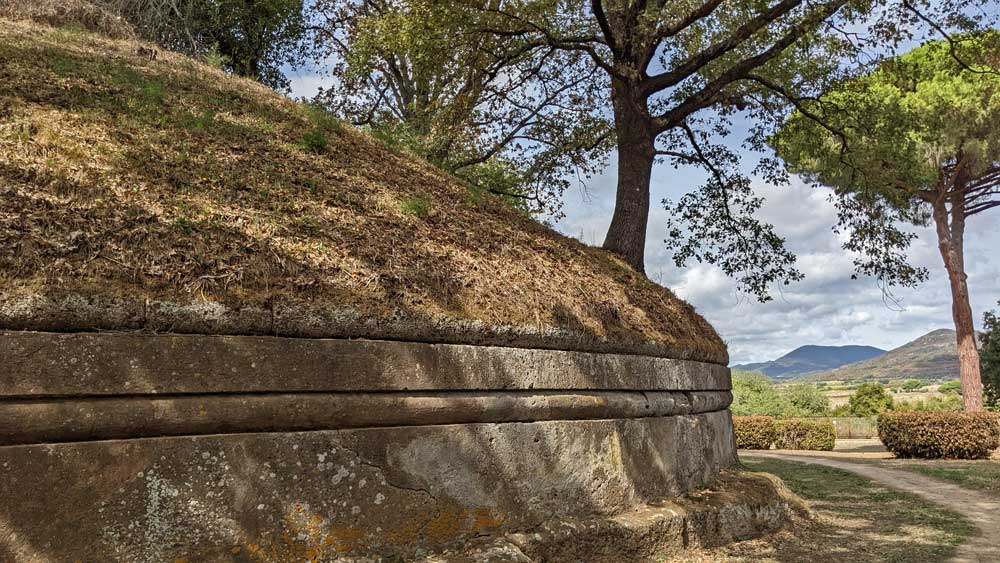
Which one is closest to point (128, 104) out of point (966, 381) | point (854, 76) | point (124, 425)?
point (124, 425)

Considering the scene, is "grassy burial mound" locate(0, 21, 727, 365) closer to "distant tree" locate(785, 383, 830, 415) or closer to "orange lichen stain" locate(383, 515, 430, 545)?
"orange lichen stain" locate(383, 515, 430, 545)

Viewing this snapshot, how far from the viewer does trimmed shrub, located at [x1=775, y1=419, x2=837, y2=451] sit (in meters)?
18.8

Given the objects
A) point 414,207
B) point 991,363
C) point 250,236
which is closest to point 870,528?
point 414,207

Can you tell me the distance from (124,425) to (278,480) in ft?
2.47

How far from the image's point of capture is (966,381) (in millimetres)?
18234

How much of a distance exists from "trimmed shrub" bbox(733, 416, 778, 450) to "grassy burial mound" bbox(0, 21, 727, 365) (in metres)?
12.5

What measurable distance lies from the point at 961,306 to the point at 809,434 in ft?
17.1

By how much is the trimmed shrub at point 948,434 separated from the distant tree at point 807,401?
45.1ft

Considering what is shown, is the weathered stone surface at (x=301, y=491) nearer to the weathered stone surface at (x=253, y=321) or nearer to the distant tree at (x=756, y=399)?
the weathered stone surface at (x=253, y=321)

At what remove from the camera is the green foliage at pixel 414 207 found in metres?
5.58

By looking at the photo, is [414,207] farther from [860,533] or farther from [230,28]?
[230,28]

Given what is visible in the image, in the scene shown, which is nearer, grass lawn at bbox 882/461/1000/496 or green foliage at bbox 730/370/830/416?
grass lawn at bbox 882/461/1000/496

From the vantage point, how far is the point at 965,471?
453 inches

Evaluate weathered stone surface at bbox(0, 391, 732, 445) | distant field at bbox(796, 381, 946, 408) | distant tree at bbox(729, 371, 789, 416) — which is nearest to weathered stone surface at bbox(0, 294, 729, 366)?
weathered stone surface at bbox(0, 391, 732, 445)
